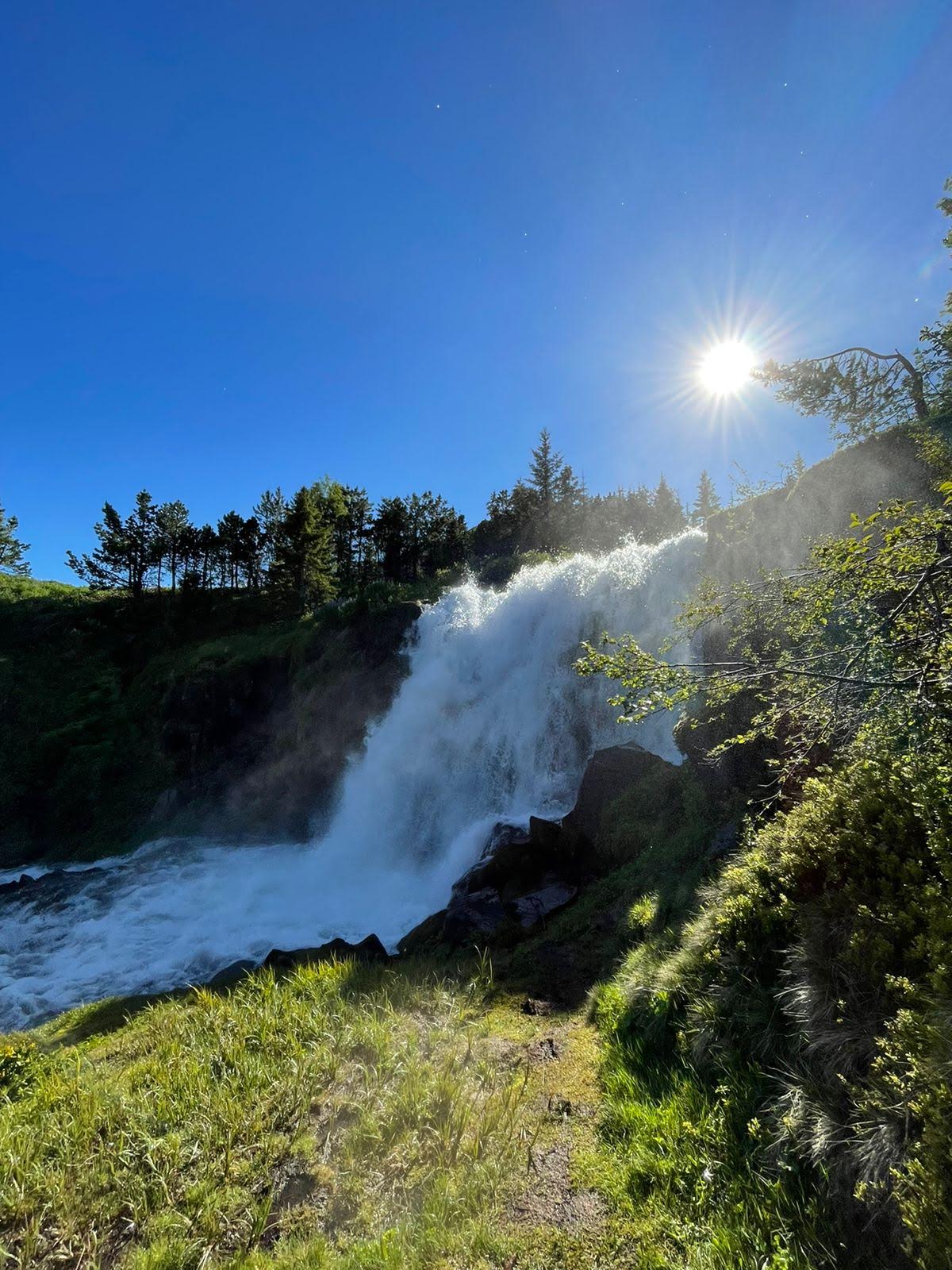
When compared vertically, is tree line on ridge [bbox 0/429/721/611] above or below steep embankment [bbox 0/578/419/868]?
above

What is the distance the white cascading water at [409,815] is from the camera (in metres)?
15.9

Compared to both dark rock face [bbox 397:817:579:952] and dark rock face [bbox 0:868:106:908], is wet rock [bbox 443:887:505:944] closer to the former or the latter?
dark rock face [bbox 397:817:579:952]

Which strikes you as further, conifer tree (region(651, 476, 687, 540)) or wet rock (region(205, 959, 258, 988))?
conifer tree (region(651, 476, 687, 540))

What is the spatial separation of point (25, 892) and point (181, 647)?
81.0ft

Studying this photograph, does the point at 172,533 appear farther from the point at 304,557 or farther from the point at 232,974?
the point at 232,974

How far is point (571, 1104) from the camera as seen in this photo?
15.4ft

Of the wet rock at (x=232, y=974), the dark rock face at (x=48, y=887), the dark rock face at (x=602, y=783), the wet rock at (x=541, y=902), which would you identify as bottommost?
the dark rock face at (x=48, y=887)

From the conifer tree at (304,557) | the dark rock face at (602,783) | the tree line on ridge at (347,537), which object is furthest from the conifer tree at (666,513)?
the dark rock face at (602,783)

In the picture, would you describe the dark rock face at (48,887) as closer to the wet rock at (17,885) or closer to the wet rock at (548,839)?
the wet rock at (17,885)

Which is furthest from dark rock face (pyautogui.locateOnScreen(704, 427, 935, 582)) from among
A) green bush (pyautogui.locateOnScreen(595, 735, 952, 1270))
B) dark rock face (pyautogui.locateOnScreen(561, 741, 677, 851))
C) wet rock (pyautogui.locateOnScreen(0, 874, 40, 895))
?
wet rock (pyautogui.locateOnScreen(0, 874, 40, 895))

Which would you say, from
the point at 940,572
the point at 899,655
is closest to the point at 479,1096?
the point at 899,655

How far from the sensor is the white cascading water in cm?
1592

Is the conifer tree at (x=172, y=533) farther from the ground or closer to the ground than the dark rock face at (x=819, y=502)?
farther from the ground

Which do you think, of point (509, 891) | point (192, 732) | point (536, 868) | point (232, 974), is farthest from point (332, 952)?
point (192, 732)
